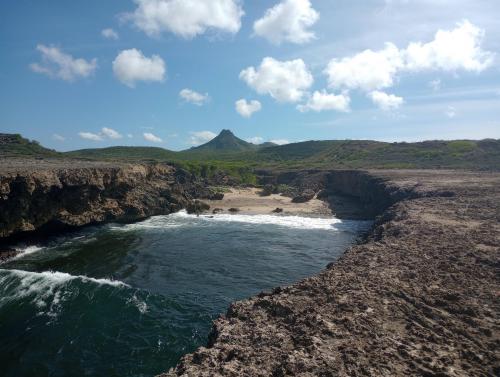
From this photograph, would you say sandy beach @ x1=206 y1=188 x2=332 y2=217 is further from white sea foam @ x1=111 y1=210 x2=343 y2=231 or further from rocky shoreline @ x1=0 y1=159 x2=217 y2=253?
rocky shoreline @ x1=0 y1=159 x2=217 y2=253

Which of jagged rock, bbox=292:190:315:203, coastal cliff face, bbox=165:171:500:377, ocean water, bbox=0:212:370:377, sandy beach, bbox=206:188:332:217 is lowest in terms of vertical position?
ocean water, bbox=0:212:370:377

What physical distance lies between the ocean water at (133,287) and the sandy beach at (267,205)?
11264 mm

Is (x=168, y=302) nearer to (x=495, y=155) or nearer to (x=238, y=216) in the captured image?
(x=238, y=216)

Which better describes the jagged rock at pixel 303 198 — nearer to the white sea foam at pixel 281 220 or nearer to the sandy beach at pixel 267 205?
the sandy beach at pixel 267 205

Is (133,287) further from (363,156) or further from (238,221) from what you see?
(363,156)

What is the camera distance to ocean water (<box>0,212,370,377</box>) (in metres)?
17.0

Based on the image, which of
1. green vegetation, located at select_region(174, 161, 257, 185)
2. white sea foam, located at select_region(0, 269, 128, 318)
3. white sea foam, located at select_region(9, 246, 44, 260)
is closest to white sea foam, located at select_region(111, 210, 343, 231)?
white sea foam, located at select_region(9, 246, 44, 260)

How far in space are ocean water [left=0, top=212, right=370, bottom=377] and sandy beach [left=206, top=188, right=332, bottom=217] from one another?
11264 mm

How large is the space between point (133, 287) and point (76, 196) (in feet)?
60.4

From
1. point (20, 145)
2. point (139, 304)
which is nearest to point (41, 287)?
point (139, 304)

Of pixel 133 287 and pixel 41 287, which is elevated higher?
pixel 41 287

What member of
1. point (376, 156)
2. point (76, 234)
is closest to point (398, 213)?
point (76, 234)

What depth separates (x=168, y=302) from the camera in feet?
73.2

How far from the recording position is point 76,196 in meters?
39.0
